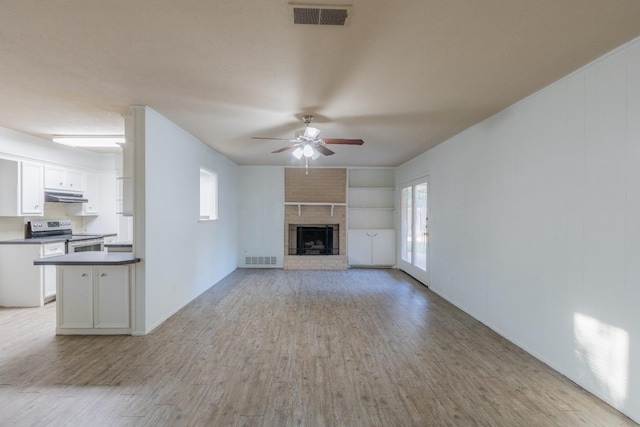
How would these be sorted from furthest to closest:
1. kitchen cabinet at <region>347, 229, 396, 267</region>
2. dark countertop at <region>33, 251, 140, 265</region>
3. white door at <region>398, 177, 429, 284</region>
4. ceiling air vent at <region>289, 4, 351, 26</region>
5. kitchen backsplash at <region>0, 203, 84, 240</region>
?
kitchen cabinet at <region>347, 229, 396, 267</region> < white door at <region>398, 177, 429, 284</region> < kitchen backsplash at <region>0, 203, 84, 240</region> < dark countertop at <region>33, 251, 140, 265</region> < ceiling air vent at <region>289, 4, 351, 26</region>

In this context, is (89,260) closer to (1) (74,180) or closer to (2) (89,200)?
(1) (74,180)

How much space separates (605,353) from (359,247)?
548cm

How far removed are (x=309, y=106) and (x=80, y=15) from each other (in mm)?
1991

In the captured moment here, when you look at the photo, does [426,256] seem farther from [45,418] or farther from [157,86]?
[45,418]

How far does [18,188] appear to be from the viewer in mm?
4504

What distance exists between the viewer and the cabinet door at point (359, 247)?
7.59 m

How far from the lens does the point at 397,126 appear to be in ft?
13.4

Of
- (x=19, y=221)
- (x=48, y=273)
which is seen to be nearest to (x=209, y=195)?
(x=48, y=273)

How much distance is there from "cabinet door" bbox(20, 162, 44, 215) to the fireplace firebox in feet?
15.2

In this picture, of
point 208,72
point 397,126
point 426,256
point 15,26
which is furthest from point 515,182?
point 15,26

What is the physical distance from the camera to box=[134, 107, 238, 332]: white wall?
3449 mm

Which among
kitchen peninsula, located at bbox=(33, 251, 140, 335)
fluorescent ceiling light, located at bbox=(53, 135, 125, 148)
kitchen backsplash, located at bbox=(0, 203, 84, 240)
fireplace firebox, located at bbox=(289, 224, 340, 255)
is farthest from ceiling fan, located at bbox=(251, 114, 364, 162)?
kitchen backsplash, located at bbox=(0, 203, 84, 240)

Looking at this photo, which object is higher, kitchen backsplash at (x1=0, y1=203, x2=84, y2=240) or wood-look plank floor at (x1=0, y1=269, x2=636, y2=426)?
kitchen backsplash at (x1=0, y1=203, x2=84, y2=240)

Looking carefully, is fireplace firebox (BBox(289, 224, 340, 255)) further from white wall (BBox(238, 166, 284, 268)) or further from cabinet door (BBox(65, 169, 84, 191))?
cabinet door (BBox(65, 169, 84, 191))
